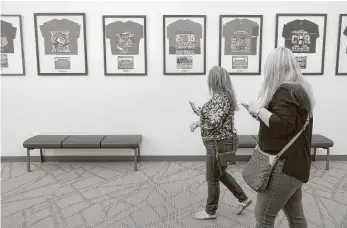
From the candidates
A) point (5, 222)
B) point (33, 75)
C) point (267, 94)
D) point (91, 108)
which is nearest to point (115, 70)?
point (91, 108)

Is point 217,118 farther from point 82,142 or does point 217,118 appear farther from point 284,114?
point 82,142

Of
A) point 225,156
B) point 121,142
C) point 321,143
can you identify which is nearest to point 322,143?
point 321,143

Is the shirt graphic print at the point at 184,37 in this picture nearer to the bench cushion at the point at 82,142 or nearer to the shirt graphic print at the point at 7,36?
the bench cushion at the point at 82,142

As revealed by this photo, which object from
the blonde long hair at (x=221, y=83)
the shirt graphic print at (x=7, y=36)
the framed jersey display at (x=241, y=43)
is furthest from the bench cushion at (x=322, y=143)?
the shirt graphic print at (x=7, y=36)

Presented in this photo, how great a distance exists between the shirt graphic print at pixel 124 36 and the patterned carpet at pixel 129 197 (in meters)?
1.64

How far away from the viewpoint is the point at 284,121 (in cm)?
163

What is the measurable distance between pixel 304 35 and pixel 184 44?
1678 millimetres

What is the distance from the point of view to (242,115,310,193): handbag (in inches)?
66.9

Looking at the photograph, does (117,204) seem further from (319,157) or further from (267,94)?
(319,157)

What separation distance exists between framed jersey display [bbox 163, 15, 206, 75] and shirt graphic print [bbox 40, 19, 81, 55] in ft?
4.18

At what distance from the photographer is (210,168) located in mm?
2676

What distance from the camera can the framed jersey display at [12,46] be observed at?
4.43 m

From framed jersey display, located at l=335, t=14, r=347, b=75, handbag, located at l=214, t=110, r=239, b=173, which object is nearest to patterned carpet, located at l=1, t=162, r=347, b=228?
handbag, located at l=214, t=110, r=239, b=173

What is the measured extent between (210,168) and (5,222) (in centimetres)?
193
